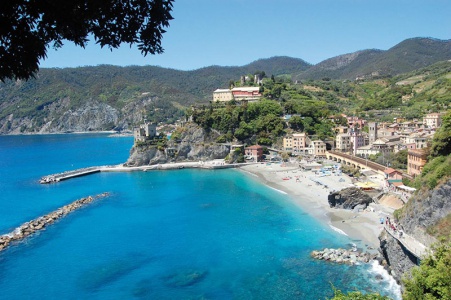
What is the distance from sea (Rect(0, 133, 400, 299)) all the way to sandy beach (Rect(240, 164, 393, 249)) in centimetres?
95

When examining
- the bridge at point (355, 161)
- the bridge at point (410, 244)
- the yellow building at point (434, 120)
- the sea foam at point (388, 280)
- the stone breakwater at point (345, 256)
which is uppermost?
the yellow building at point (434, 120)

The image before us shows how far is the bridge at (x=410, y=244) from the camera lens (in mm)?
16797

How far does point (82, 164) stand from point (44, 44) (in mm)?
63585

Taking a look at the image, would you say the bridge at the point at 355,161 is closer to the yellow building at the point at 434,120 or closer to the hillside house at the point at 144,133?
the yellow building at the point at 434,120

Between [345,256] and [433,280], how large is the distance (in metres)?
10.6

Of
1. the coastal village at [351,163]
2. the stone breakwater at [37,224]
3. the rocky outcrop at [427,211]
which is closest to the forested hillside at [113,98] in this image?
the coastal village at [351,163]

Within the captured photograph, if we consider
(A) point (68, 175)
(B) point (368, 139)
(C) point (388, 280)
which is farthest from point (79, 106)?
(C) point (388, 280)

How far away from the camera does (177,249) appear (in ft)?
79.6

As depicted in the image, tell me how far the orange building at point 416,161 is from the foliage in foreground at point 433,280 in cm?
2247

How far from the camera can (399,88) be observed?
281 feet

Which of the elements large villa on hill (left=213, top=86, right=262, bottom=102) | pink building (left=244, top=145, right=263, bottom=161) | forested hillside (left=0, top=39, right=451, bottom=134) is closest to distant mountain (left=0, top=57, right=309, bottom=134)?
forested hillside (left=0, top=39, right=451, bottom=134)

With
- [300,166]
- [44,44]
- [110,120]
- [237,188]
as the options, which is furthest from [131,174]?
[110,120]

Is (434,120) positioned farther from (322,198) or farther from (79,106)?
(79,106)

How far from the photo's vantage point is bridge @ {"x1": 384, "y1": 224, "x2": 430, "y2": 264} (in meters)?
16.8
